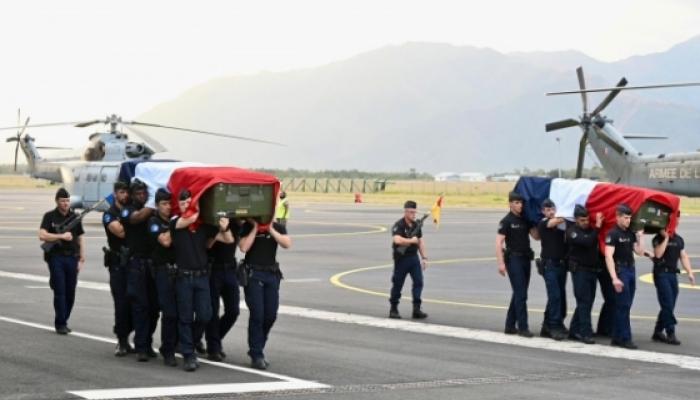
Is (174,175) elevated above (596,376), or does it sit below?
above

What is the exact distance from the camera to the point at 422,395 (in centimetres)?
1161

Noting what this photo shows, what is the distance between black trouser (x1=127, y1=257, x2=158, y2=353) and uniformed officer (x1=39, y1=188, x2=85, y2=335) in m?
2.35

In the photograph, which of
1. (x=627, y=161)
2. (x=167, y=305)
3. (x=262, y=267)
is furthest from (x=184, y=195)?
(x=627, y=161)

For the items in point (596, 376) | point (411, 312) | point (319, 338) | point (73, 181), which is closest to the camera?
point (596, 376)

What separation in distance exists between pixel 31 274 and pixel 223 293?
13.3 m

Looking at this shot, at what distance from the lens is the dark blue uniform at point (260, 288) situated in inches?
523

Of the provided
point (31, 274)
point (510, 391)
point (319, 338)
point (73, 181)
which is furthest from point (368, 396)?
point (73, 181)

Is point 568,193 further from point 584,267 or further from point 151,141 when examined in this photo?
point 151,141

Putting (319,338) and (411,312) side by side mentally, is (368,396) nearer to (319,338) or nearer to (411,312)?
(319,338)

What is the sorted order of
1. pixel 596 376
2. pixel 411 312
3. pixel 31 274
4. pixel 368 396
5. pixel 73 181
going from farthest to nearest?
1. pixel 73 181
2. pixel 31 274
3. pixel 411 312
4. pixel 596 376
5. pixel 368 396

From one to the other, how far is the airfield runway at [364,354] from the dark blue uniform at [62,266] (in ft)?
1.18

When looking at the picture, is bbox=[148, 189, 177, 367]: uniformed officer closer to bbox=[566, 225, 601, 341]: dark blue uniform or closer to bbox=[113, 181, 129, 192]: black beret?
bbox=[113, 181, 129, 192]: black beret

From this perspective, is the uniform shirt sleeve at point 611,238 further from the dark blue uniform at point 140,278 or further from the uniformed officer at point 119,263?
the uniformed officer at point 119,263

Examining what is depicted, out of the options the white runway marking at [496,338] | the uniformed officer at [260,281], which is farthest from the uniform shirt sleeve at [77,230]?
the white runway marking at [496,338]
